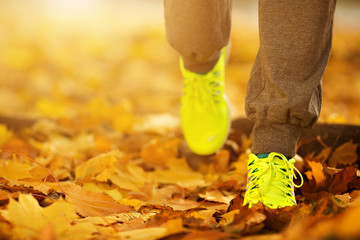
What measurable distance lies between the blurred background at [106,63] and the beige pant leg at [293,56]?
1453mm

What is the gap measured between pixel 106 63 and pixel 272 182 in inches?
135

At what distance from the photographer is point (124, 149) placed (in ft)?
5.96

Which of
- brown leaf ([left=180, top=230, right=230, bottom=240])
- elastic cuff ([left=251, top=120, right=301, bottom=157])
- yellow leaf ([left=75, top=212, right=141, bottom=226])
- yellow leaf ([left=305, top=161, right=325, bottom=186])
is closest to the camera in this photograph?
brown leaf ([left=180, top=230, right=230, bottom=240])

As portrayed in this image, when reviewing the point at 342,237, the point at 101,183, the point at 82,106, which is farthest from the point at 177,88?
the point at 342,237

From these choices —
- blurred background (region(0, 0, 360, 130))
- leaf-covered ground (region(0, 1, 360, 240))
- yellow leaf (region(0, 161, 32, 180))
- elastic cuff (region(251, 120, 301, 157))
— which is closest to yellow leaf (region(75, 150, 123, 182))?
leaf-covered ground (region(0, 1, 360, 240))

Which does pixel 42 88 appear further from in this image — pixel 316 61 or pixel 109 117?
pixel 316 61

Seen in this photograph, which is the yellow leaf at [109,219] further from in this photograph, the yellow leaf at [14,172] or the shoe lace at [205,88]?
the shoe lace at [205,88]

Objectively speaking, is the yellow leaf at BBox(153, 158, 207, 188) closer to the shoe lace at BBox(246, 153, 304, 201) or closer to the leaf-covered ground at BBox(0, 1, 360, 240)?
the leaf-covered ground at BBox(0, 1, 360, 240)

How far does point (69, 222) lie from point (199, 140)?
0.83 m

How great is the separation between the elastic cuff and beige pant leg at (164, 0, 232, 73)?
1.33 feet

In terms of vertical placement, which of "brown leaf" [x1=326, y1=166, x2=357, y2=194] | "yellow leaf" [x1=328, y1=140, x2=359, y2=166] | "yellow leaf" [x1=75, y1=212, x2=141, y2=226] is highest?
"yellow leaf" [x1=75, y1=212, x2=141, y2=226]

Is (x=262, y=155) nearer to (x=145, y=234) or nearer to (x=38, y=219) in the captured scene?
(x=145, y=234)

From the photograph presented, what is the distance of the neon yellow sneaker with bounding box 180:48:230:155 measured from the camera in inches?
58.6

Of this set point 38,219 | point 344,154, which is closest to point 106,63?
point 344,154
